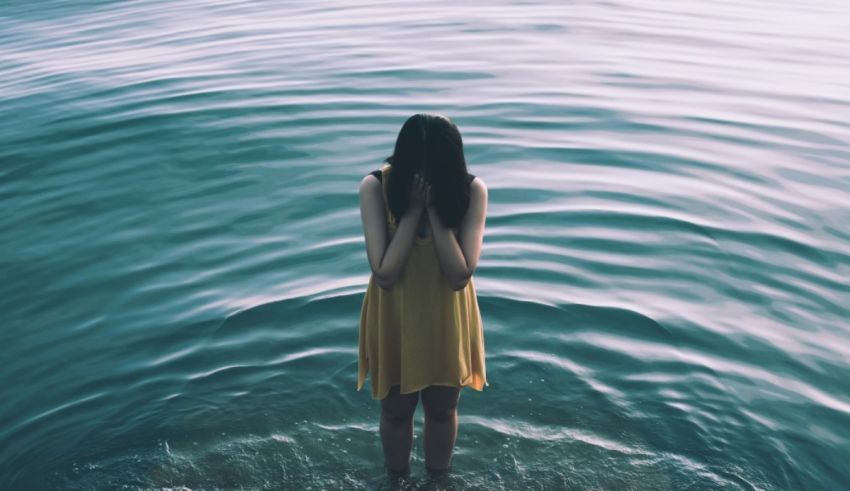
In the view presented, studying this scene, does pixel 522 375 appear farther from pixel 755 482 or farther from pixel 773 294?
pixel 773 294

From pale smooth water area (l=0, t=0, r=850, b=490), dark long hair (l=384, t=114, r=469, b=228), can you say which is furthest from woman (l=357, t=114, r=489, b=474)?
pale smooth water area (l=0, t=0, r=850, b=490)

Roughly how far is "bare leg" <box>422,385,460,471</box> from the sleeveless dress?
0.15m

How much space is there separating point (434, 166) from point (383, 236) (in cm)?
52

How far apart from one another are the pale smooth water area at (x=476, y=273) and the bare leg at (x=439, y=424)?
0.58 ft

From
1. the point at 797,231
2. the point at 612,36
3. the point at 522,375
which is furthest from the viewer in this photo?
→ the point at 612,36

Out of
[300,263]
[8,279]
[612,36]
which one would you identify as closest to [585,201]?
[300,263]

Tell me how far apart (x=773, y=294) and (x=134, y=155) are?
27.4ft

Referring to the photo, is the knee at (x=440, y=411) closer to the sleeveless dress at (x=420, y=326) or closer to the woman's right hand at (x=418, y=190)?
the sleeveless dress at (x=420, y=326)

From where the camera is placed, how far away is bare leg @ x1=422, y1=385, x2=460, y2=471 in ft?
18.6

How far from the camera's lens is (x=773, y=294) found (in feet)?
28.6

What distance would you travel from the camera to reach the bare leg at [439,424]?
18.6 feet

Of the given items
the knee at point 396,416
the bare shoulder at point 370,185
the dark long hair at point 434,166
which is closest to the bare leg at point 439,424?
the knee at point 396,416

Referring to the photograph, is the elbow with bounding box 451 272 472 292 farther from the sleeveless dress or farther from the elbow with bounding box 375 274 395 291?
the elbow with bounding box 375 274 395 291

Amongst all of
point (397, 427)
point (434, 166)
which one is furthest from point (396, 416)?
point (434, 166)
